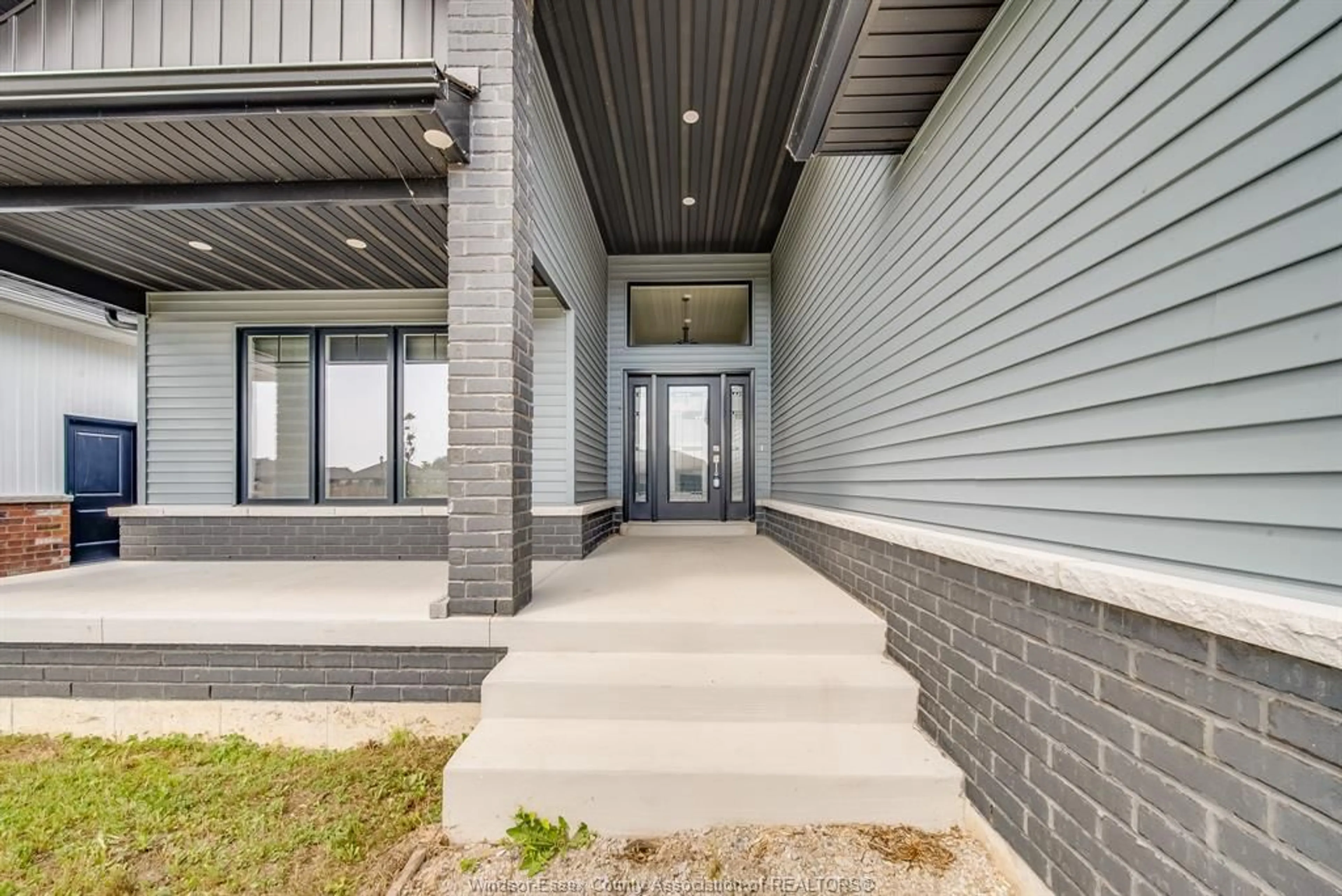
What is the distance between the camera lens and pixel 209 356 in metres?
5.67

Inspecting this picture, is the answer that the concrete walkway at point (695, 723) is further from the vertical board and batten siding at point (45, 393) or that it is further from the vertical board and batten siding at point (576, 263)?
the vertical board and batten siding at point (45, 393)

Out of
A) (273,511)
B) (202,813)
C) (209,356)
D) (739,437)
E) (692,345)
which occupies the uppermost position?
(692,345)

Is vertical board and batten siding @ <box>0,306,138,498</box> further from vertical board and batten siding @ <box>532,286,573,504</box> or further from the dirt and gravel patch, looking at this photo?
the dirt and gravel patch

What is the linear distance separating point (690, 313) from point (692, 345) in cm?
174

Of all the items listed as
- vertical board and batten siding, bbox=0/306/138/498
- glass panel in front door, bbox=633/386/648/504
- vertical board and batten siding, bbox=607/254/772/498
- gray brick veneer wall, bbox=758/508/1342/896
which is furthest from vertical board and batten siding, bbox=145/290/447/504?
gray brick veneer wall, bbox=758/508/1342/896

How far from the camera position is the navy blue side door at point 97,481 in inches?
243

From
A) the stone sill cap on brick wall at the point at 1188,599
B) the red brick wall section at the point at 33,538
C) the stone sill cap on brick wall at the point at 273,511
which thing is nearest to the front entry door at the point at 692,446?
the stone sill cap on brick wall at the point at 273,511

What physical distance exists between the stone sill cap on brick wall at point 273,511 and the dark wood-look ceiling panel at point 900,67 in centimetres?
465

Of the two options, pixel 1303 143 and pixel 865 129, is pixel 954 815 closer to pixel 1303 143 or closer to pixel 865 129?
pixel 1303 143

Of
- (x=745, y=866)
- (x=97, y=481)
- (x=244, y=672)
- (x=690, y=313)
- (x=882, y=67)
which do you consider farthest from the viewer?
(x=690, y=313)

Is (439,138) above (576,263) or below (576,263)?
below

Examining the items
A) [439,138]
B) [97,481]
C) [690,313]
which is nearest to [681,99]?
[439,138]

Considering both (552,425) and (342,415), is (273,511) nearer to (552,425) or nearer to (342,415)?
(342,415)

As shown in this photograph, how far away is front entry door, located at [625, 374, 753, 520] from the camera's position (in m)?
7.19
